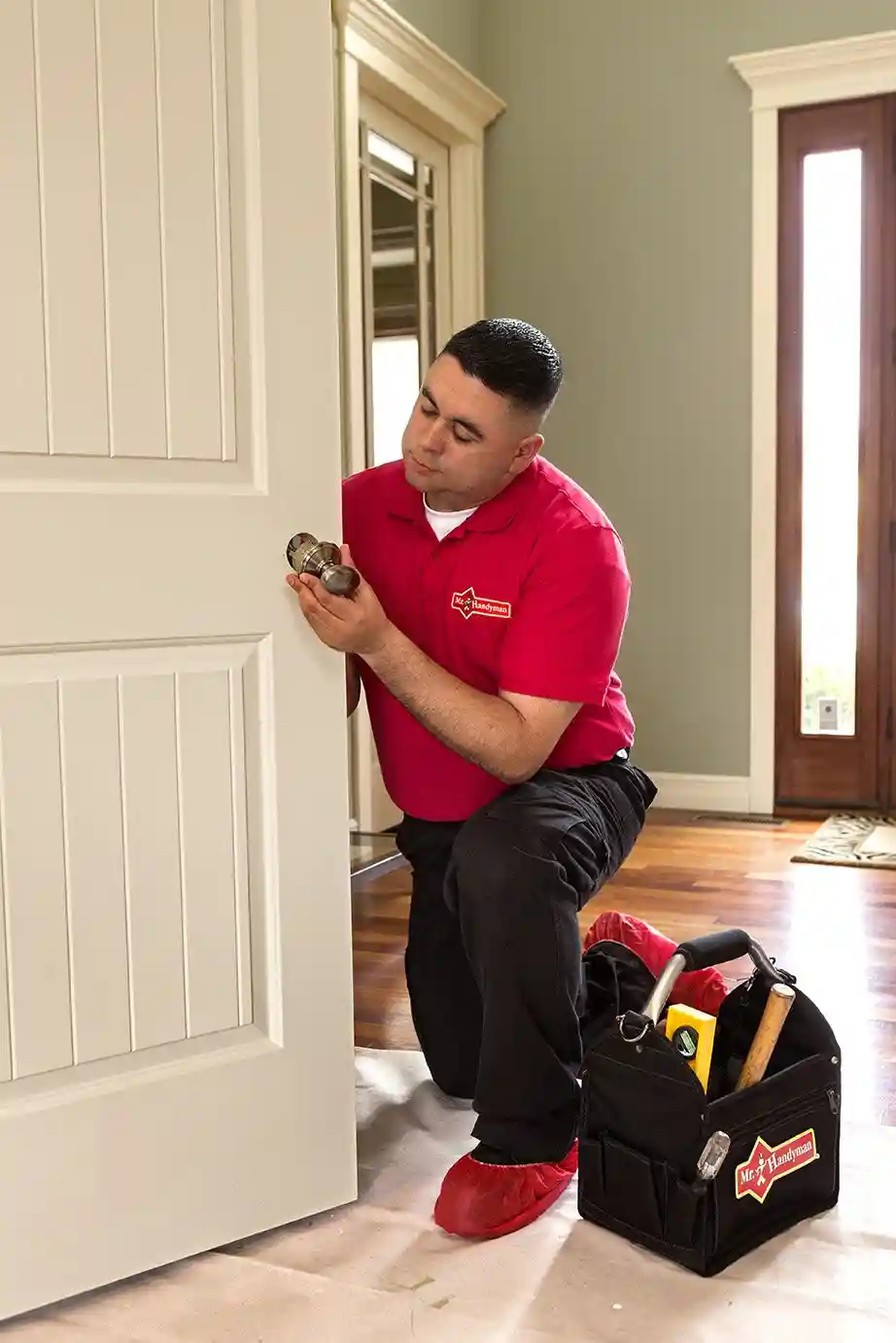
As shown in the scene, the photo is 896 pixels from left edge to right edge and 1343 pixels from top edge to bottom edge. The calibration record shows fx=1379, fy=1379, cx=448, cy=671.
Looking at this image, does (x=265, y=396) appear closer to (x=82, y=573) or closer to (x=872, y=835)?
(x=82, y=573)

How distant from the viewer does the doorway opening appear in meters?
4.31

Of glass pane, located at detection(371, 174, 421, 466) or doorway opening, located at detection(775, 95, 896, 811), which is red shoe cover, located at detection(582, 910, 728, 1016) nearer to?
glass pane, located at detection(371, 174, 421, 466)

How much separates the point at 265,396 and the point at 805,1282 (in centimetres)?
114

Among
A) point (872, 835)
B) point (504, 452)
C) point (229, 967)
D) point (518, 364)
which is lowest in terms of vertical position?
point (872, 835)

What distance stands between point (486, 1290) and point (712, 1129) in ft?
0.98

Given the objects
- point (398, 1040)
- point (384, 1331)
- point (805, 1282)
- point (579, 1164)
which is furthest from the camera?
point (398, 1040)

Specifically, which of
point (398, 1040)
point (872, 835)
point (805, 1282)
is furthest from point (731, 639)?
point (805, 1282)

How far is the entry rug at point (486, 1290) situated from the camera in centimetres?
140

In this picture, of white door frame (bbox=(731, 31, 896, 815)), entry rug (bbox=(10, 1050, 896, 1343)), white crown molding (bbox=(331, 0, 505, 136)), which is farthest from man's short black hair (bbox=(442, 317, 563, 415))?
white door frame (bbox=(731, 31, 896, 815))

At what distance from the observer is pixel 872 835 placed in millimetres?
4008

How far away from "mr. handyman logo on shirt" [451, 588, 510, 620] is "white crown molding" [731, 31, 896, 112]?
317 centimetres

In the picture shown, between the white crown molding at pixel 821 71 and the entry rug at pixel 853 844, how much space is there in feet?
7.33

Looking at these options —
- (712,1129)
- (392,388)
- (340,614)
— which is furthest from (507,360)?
(392,388)

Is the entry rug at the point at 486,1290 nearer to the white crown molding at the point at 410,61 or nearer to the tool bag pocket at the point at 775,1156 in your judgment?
the tool bag pocket at the point at 775,1156
